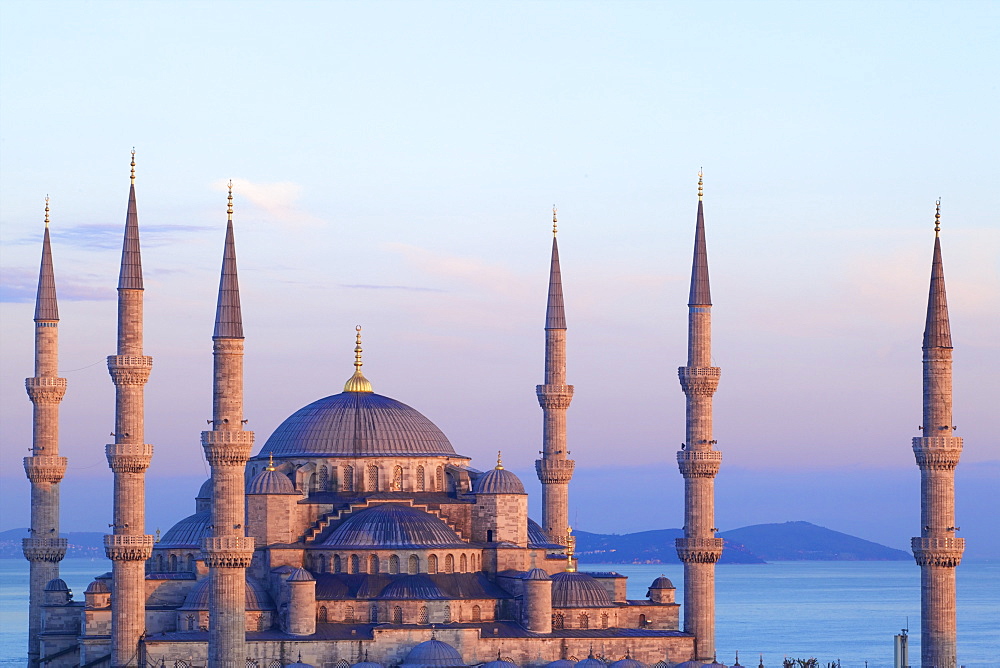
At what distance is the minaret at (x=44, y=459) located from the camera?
65688mm

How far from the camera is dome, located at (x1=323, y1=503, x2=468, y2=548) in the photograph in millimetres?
58000

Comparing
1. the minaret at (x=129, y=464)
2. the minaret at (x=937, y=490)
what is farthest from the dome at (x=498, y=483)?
the minaret at (x=937, y=490)

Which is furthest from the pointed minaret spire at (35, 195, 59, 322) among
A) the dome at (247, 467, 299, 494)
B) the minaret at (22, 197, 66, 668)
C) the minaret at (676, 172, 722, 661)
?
the minaret at (676, 172, 722, 661)

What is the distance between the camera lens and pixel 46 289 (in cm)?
6781

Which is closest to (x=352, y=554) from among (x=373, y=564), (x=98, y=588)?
(x=373, y=564)

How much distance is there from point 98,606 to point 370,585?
8198 millimetres

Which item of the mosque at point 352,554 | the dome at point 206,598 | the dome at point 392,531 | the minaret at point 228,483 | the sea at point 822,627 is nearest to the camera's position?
the minaret at point 228,483

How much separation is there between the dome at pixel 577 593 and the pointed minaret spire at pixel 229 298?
12.3m

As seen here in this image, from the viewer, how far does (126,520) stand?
5625 centimetres

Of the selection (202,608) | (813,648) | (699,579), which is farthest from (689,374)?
(813,648)

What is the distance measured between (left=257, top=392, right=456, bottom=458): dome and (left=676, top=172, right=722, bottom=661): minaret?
9.15 meters

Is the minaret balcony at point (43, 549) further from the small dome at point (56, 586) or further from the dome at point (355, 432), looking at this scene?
the dome at point (355, 432)

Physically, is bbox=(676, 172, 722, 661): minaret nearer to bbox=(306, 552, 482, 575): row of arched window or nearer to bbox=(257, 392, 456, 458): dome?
bbox=(306, 552, 482, 575): row of arched window

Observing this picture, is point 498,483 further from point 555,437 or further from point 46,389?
point 46,389
